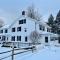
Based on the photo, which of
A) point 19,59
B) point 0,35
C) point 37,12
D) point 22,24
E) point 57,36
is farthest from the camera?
point 37,12

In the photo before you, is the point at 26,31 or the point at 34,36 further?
the point at 26,31

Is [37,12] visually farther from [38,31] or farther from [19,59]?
[19,59]

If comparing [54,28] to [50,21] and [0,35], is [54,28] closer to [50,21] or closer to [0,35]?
[50,21]

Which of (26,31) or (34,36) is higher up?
(26,31)

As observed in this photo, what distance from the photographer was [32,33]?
3094 cm

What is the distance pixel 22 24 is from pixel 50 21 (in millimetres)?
24016

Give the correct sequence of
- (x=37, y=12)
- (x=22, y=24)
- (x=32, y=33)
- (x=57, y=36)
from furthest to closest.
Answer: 1. (x=37, y=12)
2. (x=57, y=36)
3. (x=22, y=24)
4. (x=32, y=33)

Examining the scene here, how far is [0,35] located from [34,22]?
11.5 m

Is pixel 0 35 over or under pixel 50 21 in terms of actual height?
under

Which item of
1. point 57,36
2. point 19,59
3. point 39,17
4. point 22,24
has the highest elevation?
point 39,17

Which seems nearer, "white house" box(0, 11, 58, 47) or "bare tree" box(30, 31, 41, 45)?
"bare tree" box(30, 31, 41, 45)

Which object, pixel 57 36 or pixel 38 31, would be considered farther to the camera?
pixel 57 36

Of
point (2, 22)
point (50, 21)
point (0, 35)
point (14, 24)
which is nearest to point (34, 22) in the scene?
point (14, 24)

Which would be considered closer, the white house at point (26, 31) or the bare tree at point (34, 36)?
the bare tree at point (34, 36)
